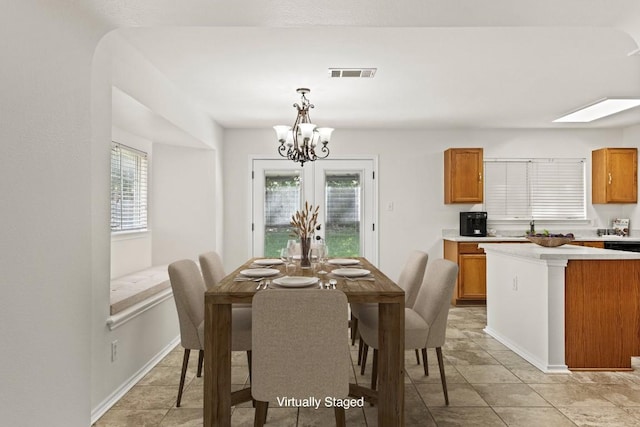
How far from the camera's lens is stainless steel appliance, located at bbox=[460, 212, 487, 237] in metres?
5.87

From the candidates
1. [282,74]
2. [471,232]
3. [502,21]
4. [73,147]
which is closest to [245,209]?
[282,74]

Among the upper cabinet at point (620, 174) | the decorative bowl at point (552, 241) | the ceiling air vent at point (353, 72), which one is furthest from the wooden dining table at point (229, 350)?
the upper cabinet at point (620, 174)

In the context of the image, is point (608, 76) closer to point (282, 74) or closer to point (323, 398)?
point (282, 74)

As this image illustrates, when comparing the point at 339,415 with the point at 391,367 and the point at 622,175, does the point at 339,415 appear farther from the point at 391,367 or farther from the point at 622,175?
the point at 622,175

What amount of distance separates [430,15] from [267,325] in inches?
63.2

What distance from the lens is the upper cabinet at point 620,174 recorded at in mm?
5793

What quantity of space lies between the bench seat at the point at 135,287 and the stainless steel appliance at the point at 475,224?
3.87m

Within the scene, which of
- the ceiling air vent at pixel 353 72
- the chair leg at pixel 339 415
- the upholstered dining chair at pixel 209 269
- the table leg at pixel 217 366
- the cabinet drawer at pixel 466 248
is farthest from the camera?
the cabinet drawer at pixel 466 248

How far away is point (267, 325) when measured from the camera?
6.32ft

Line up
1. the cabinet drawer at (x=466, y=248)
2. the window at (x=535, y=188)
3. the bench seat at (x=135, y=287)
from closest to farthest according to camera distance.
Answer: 1. the bench seat at (x=135, y=287)
2. the cabinet drawer at (x=466, y=248)
3. the window at (x=535, y=188)

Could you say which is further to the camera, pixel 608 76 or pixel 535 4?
pixel 608 76

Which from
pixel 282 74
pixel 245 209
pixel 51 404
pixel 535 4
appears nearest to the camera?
pixel 51 404

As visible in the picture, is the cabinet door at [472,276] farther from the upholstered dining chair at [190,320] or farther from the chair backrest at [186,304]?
the chair backrest at [186,304]

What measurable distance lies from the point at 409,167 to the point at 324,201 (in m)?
1.27
